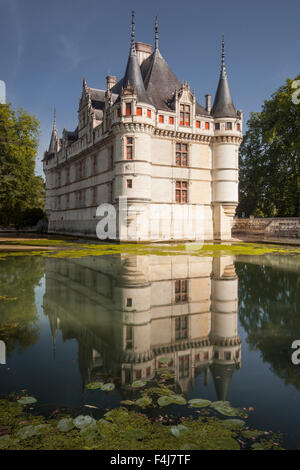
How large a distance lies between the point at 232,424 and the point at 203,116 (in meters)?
29.1

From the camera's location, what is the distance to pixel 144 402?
3.37 m

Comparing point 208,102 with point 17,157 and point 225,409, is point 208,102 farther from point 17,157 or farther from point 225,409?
point 225,409

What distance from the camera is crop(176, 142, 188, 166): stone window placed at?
1137 inches

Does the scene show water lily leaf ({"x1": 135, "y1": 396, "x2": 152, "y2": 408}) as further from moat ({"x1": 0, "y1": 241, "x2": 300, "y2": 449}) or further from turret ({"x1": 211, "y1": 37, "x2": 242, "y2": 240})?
turret ({"x1": 211, "y1": 37, "x2": 242, "y2": 240})

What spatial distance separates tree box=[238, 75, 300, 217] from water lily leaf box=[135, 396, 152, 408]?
30936 millimetres

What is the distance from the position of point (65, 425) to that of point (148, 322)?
9.84 ft

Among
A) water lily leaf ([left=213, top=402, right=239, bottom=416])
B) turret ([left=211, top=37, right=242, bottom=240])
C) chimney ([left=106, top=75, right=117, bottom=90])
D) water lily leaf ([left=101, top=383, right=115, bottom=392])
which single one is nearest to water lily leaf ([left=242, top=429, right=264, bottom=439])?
water lily leaf ([left=213, top=402, right=239, bottom=416])

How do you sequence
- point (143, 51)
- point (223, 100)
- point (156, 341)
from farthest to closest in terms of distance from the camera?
point (143, 51), point (223, 100), point (156, 341)

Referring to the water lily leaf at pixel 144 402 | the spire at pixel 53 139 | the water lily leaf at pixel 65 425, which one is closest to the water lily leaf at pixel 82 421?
the water lily leaf at pixel 65 425

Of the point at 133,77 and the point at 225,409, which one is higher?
the point at 133,77

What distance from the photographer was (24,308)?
686 centimetres

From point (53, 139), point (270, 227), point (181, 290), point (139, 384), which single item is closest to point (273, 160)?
point (270, 227)

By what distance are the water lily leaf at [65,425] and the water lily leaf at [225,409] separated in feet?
4.54
